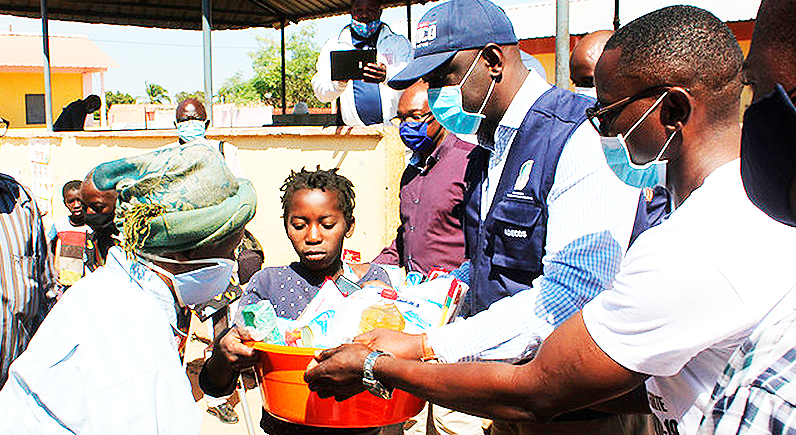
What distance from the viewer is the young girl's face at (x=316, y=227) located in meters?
3.16

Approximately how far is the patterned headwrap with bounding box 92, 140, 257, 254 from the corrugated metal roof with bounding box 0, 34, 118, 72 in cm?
3368

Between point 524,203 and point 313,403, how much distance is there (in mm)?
957

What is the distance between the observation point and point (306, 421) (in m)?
2.31

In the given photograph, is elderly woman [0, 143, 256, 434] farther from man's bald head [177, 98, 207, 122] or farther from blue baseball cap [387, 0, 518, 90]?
man's bald head [177, 98, 207, 122]

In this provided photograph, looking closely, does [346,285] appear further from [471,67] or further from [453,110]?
[471,67]

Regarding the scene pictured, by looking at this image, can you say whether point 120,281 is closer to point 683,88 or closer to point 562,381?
point 562,381

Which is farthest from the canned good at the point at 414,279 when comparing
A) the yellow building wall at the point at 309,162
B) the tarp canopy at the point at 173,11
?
→ the tarp canopy at the point at 173,11

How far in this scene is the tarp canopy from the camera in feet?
40.7

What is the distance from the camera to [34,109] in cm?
3300

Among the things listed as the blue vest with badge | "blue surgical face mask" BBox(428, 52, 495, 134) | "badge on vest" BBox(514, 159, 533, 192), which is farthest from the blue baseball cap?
"badge on vest" BBox(514, 159, 533, 192)

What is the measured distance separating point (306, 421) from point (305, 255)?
996mm

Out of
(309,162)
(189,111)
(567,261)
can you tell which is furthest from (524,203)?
(189,111)

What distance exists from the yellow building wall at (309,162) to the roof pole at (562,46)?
1.43 m

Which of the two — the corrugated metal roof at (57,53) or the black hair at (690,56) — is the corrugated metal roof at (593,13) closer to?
the black hair at (690,56)
